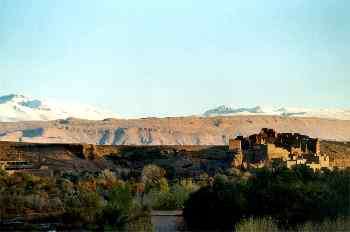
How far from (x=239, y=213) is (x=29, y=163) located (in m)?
38.0

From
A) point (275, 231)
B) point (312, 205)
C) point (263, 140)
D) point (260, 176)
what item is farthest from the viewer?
point (263, 140)

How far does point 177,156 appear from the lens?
77125 millimetres

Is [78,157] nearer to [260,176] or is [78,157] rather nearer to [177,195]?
[177,195]

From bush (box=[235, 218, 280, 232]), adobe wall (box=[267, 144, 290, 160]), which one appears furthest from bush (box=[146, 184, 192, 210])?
adobe wall (box=[267, 144, 290, 160])

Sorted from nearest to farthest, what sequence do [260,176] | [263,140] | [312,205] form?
1. [312,205]
2. [260,176]
3. [263,140]

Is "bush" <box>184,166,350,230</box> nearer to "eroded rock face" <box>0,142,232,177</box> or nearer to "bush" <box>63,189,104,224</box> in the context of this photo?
"bush" <box>63,189,104,224</box>

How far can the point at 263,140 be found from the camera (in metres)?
81.1

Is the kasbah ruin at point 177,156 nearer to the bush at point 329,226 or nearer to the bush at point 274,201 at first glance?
the bush at point 274,201

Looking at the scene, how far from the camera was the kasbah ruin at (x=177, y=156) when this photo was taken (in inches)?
2547

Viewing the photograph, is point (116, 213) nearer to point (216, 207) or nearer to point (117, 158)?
point (216, 207)

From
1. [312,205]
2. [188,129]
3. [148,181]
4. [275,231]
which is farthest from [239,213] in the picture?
[188,129]

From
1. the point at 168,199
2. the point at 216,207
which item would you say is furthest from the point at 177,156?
the point at 216,207

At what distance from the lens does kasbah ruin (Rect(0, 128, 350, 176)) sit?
212 feet

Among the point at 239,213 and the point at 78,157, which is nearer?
the point at 239,213
